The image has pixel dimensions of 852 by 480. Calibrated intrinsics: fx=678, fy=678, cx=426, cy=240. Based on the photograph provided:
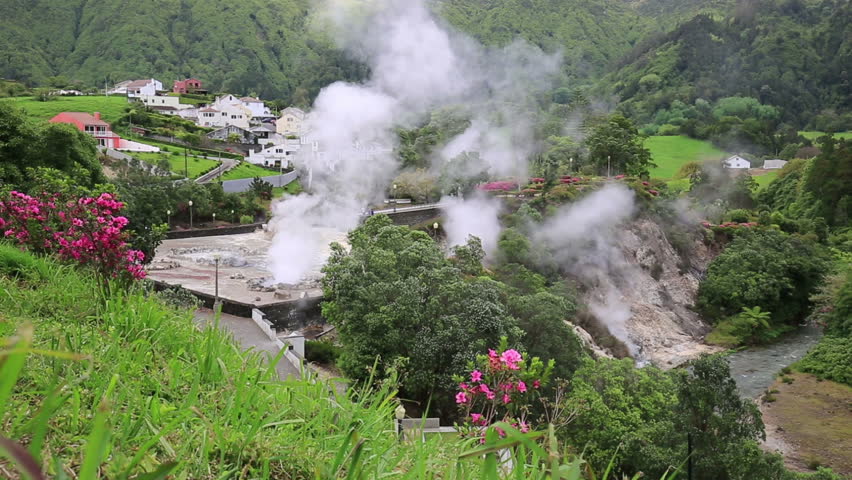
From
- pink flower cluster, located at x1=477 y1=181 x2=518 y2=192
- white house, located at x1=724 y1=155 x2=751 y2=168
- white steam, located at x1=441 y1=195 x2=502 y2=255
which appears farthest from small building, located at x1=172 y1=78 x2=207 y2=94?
white house, located at x1=724 y1=155 x2=751 y2=168

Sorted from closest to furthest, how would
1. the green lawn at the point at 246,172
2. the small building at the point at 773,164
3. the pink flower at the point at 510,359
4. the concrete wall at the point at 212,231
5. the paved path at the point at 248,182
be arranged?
the pink flower at the point at 510,359 < the concrete wall at the point at 212,231 < the paved path at the point at 248,182 < the green lawn at the point at 246,172 < the small building at the point at 773,164

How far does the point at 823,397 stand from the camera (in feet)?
52.7

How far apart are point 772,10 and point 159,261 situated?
7057 cm

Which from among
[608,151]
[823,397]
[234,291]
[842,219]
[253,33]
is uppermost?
[253,33]

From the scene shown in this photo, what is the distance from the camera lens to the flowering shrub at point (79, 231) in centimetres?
412

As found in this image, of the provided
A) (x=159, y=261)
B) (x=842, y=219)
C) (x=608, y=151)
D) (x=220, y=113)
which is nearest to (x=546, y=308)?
(x=159, y=261)

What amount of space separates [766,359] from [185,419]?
20.7m

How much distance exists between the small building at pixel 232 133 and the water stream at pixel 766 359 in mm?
37609

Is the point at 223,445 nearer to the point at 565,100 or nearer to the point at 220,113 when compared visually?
the point at 220,113

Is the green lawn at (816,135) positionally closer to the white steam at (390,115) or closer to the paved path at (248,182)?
the white steam at (390,115)

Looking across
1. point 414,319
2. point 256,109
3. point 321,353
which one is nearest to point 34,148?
point 321,353

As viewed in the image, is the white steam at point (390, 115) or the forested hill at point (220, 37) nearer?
the white steam at point (390, 115)

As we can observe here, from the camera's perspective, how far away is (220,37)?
78.8 m

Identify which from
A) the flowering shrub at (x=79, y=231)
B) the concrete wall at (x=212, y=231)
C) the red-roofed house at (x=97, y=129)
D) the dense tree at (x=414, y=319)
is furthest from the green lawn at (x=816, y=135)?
the flowering shrub at (x=79, y=231)
